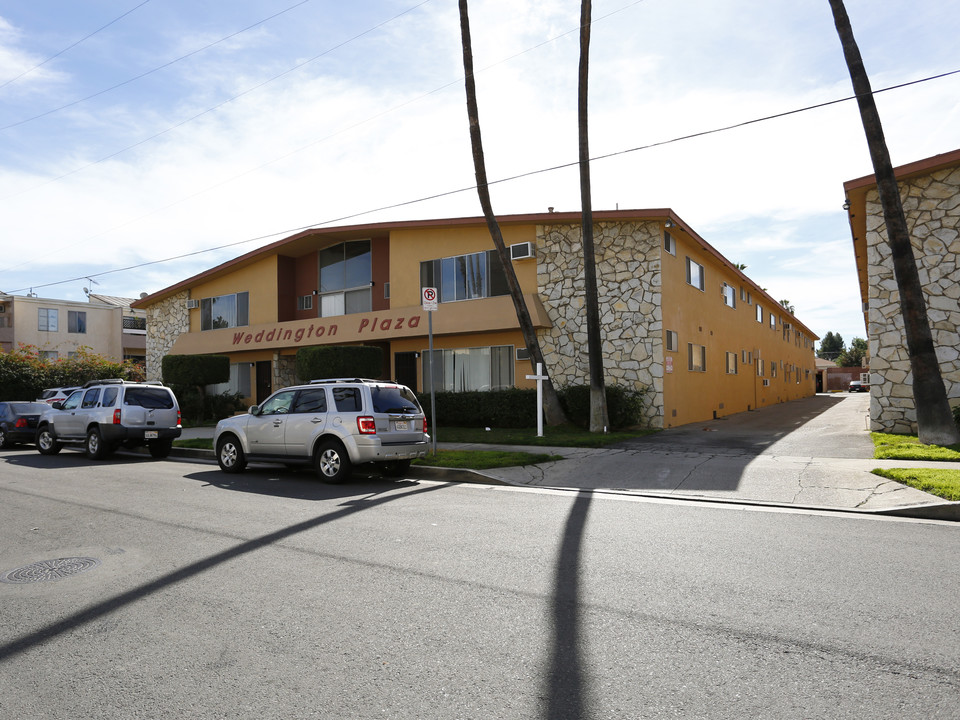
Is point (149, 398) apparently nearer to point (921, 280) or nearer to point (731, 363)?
point (921, 280)

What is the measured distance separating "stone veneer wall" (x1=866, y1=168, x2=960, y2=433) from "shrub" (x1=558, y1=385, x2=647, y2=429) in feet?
18.0

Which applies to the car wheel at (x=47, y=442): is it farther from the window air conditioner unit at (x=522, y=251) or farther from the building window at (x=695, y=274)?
the building window at (x=695, y=274)

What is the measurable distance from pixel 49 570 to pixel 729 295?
26896 mm

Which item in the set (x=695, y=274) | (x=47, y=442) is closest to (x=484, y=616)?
(x=47, y=442)

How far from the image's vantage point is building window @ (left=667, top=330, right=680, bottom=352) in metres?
19.6

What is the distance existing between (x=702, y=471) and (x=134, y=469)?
10.6 metres

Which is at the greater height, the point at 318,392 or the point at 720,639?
the point at 318,392

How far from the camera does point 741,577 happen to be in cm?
547

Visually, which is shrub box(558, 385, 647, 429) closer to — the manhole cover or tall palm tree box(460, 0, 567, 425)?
tall palm tree box(460, 0, 567, 425)

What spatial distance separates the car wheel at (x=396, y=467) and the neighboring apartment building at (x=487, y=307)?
916 centimetres

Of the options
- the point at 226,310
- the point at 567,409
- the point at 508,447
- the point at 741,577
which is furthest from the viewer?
the point at 226,310

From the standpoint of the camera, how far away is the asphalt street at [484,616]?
138 inches

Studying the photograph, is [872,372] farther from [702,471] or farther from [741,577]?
[741,577]

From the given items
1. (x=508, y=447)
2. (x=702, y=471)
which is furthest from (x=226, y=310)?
(x=702, y=471)
